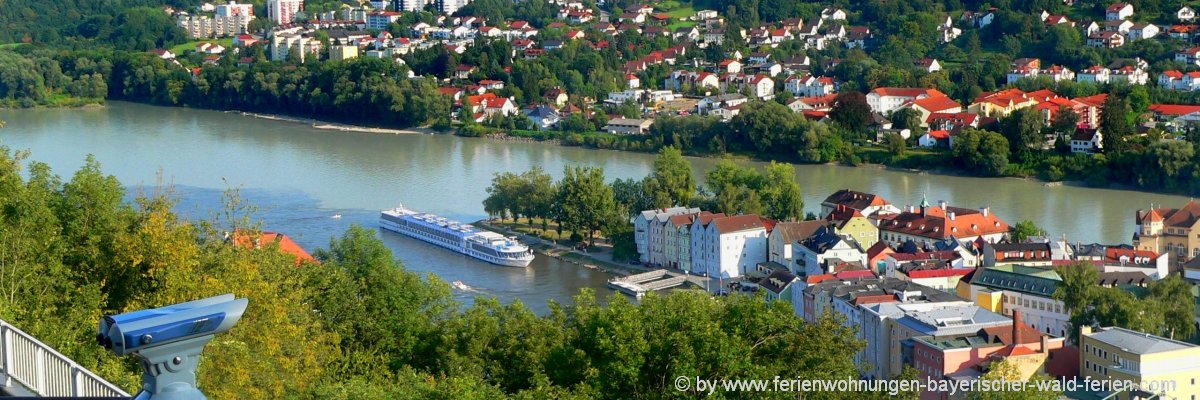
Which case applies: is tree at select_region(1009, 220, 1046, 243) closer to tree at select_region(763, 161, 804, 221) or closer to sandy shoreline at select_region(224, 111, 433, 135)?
tree at select_region(763, 161, 804, 221)

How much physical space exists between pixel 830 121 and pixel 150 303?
35.5 ft

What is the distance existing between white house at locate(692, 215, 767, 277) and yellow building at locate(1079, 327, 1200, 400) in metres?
3.35

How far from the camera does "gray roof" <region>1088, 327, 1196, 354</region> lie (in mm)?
5629

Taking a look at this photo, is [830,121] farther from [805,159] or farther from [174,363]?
[174,363]

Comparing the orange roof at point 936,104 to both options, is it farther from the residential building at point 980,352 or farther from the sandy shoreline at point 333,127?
the residential building at point 980,352

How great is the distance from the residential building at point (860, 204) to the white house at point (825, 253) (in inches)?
33.7

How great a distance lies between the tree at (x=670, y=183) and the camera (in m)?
10.2

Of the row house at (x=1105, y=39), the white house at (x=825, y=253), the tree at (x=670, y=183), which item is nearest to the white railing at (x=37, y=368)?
the white house at (x=825, y=253)

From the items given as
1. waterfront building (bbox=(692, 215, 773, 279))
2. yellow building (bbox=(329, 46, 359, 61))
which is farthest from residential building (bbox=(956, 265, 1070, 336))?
yellow building (bbox=(329, 46, 359, 61))

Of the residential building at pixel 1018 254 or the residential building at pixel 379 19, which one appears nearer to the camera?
the residential building at pixel 1018 254

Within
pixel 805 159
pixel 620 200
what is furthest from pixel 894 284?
pixel 805 159

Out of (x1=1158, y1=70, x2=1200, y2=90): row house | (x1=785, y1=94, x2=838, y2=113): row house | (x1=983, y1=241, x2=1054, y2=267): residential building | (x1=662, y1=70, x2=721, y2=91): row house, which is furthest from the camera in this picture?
(x1=662, y1=70, x2=721, y2=91): row house

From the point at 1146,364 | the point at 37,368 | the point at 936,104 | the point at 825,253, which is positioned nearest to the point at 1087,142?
the point at 936,104

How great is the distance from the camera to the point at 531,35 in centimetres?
2269
